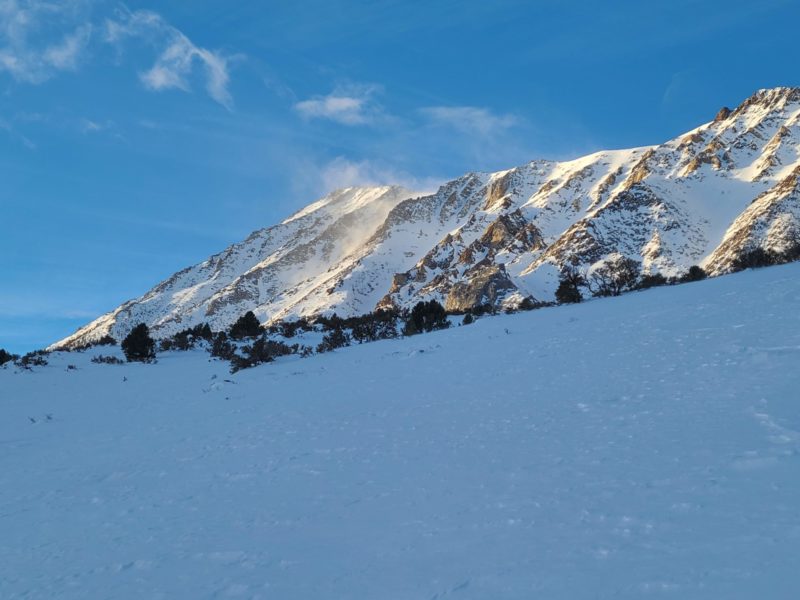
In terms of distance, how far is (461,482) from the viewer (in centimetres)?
575

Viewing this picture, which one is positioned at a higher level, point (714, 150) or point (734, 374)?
point (714, 150)

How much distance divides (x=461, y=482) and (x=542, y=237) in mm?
127144

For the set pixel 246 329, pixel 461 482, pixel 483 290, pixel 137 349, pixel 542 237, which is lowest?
pixel 461 482

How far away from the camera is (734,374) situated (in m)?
7.54

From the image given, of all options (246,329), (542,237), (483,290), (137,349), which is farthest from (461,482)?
(542,237)

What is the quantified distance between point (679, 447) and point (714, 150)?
151814 millimetres

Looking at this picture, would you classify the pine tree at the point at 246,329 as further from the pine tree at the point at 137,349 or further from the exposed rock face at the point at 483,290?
the exposed rock face at the point at 483,290

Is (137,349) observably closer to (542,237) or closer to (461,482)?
(461,482)

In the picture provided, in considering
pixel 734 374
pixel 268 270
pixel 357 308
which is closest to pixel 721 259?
pixel 357 308

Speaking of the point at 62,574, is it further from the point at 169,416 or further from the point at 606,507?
the point at 169,416

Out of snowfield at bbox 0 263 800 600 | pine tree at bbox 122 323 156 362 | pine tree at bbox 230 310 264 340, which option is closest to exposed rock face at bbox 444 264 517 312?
pine tree at bbox 230 310 264 340

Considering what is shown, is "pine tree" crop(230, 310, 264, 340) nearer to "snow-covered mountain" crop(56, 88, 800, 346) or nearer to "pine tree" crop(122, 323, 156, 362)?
"pine tree" crop(122, 323, 156, 362)

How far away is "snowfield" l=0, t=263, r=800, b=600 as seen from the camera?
3.90 m

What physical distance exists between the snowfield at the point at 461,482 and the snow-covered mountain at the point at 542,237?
234ft
